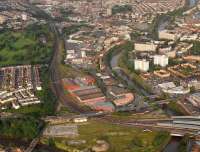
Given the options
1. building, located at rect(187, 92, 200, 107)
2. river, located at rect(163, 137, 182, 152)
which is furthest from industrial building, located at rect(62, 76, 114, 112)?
building, located at rect(187, 92, 200, 107)

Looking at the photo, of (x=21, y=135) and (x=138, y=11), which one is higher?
(x=138, y=11)

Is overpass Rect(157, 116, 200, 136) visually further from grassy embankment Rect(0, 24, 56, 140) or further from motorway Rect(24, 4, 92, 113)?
grassy embankment Rect(0, 24, 56, 140)

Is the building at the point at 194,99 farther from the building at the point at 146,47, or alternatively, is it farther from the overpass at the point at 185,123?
the building at the point at 146,47

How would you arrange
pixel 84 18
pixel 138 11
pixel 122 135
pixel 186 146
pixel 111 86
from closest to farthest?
1. pixel 186 146
2. pixel 122 135
3. pixel 111 86
4. pixel 84 18
5. pixel 138 11

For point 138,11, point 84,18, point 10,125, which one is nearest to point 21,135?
point 10,125

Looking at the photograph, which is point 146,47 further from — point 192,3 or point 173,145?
point 192,3

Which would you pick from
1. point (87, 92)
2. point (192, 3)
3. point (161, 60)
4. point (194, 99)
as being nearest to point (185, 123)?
point (194, 99)

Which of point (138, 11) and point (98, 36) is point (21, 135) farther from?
point (138, 11)
